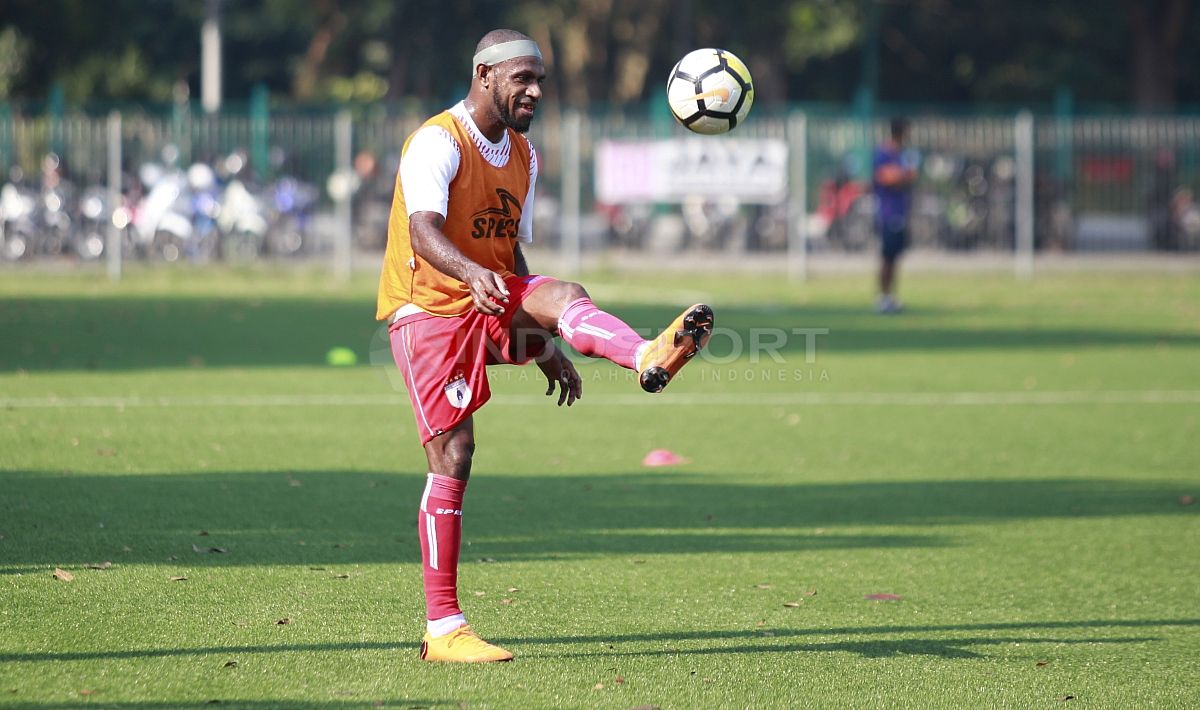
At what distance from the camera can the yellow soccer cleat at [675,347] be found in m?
5.40

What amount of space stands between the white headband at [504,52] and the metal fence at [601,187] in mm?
20788

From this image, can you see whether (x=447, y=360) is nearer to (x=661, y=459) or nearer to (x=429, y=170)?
(x=429, y=170)

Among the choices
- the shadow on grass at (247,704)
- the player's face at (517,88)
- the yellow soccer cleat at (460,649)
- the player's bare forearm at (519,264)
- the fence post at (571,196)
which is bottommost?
the shadow on grass at (247,704)

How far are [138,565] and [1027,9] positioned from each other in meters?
46.5

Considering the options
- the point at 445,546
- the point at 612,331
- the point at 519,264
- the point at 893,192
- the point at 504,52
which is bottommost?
the point at 445,546

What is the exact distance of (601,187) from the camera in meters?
28.4

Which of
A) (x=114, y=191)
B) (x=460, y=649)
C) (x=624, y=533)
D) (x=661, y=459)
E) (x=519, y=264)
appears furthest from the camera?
(x=114, y=191)

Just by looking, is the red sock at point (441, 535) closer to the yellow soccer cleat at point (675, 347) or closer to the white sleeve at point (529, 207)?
the yellow soccer cleat at point (675, 347)

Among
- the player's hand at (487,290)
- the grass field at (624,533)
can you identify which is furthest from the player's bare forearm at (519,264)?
the grass field at (624,533)

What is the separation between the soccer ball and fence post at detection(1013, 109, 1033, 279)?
21.9 metres

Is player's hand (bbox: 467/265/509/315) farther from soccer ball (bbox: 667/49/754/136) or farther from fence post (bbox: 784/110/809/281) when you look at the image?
fence post (bbox: 784/110/809/281)

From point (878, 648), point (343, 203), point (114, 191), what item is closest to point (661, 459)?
point (878, 648)

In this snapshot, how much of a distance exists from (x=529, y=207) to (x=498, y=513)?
270 centimetres

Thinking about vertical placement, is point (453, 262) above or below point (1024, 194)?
below
